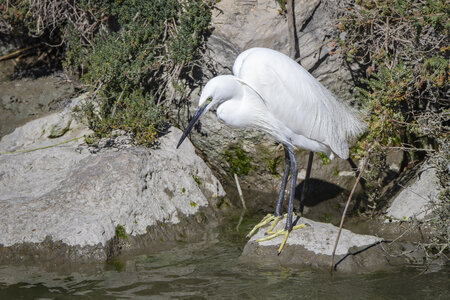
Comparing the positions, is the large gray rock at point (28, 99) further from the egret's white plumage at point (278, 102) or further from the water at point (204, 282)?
the egret's white plumage at point (278, 102)

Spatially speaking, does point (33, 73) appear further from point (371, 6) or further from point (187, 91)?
point (371, 6)

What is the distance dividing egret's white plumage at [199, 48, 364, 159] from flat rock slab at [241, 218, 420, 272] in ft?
3.21

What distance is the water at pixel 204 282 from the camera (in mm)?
4125

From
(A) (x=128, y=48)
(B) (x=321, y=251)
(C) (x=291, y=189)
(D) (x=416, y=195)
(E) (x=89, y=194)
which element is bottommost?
(B) (x=321, y=251)

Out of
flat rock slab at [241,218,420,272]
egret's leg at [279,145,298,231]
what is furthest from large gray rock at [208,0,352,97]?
flat rock slab at [241,218,420,272]

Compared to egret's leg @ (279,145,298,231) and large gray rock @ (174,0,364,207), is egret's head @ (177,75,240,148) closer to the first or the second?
egret's leg @ (279,145,298,231)

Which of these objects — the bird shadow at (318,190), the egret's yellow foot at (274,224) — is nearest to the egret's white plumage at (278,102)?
the egret's yellow foot at (274,224)

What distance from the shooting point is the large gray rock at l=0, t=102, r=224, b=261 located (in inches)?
191

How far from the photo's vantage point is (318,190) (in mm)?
6441

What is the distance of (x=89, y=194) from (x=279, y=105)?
2.21m

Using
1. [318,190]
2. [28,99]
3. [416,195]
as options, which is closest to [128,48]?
[28,99]

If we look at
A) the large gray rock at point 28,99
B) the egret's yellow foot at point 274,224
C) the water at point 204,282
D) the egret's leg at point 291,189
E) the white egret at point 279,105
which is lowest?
the water at point 204,282

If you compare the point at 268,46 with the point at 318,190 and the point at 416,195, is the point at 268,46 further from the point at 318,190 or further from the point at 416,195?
the point at 416,195

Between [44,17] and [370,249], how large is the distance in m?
5.28
